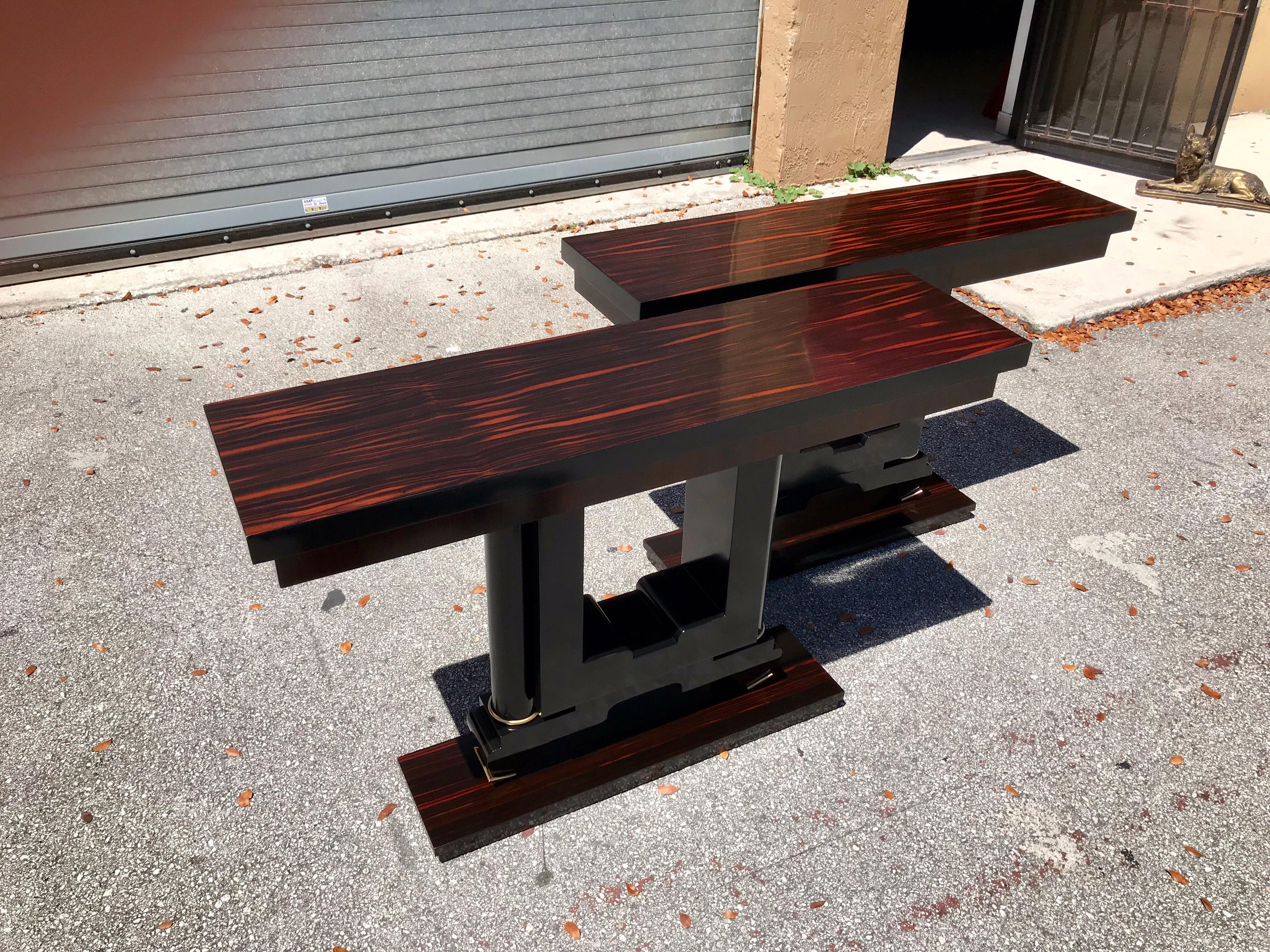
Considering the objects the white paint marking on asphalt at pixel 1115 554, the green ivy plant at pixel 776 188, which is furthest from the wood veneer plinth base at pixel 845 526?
the green ivy plant at pixel 776 188

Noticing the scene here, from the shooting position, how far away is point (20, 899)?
8.71 feet

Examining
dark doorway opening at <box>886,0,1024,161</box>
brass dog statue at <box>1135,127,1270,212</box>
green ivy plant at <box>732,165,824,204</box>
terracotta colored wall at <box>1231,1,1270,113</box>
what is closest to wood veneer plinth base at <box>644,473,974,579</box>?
green ivy plant at <box>732,165,824,204</box>

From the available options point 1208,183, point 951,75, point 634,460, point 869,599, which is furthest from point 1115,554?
point 951,75

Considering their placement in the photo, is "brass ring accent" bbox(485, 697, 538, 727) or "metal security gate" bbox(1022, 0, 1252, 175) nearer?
"brass ring accent" bbox(485, 697, 538, 727)

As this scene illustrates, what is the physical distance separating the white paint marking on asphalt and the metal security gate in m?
4.79

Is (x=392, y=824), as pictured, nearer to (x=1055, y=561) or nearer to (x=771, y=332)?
→ (x=771, y=332)

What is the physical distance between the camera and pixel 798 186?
7.58 m

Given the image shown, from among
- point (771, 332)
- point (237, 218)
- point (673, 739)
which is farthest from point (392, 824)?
point (237, 218)

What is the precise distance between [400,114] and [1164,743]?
571 cm

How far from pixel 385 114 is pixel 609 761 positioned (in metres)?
4.98

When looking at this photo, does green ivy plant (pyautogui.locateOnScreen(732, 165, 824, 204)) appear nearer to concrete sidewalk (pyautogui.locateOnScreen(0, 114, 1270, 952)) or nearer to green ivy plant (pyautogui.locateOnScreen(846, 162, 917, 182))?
green ivy plant (pyautogui.locateOnScreen(846, 162, 917, 182))

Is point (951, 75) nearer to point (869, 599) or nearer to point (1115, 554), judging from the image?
point (1115, 554)

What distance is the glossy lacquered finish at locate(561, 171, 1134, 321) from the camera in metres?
3.54

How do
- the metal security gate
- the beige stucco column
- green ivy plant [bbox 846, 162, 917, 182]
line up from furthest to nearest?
green ivy plant [bbox 846, 162, 917, 182]
the metal security gate
the beige stucco column
